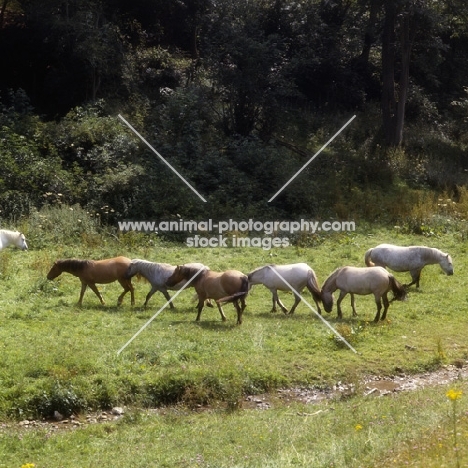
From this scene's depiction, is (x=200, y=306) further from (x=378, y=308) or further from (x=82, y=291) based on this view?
(x=378, y=308)

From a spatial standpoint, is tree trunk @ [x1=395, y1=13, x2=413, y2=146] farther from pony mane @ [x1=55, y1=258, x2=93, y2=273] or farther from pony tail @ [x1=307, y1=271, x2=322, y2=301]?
pony mane @ [x1=55, y1=258, x2=93, y2=273]

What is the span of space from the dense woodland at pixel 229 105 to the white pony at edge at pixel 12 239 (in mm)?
3103

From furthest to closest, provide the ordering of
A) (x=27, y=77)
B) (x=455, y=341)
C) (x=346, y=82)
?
1. (x=346, y=82)
2. (x=27, y=77)
3. (x=455, y=341)

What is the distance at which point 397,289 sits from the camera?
648 inches

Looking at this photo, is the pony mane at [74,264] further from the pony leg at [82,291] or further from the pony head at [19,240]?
the pony head at [19,240]

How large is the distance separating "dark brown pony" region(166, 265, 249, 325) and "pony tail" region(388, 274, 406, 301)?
2908 mm

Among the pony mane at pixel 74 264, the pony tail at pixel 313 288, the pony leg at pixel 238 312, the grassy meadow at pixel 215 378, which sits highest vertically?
the pony mane at pixel 74 264

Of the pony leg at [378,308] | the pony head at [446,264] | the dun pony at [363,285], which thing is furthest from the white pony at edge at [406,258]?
the pony leg at [378,308]

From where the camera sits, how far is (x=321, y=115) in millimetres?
33562

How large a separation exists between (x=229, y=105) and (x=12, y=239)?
12712mm

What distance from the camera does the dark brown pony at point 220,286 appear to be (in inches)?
613

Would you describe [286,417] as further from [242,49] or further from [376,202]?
[242,49]

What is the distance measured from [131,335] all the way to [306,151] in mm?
17018

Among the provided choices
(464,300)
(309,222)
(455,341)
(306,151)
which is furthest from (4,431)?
(306,151)
